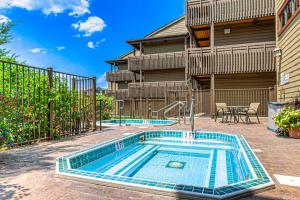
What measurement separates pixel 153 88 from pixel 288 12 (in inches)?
438

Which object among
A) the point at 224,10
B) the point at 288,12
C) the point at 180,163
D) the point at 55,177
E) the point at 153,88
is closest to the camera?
the point at 55,177

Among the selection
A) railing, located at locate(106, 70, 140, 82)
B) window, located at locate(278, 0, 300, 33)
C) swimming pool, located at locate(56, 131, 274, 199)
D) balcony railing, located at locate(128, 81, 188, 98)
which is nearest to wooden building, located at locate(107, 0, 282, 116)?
balcony railing, located at locate(128, 81, 188, 98)

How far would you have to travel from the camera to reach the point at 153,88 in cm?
1719

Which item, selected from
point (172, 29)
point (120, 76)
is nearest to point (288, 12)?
point (172, 29)

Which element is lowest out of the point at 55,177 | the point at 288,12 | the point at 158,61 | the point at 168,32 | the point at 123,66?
the point at 55,177

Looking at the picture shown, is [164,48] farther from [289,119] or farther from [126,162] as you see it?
[126,162]

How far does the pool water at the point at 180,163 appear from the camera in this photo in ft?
10.8

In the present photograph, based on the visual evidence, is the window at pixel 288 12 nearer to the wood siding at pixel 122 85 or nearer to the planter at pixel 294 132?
the planter at pixel 294 132

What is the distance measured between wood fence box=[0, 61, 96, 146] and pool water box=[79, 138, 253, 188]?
1897mm

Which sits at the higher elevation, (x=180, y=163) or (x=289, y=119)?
(x=289, y=119)

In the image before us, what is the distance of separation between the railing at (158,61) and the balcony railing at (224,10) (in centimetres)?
515

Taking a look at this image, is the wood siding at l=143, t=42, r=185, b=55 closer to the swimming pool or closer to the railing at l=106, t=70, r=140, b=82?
the railing at l=106, t=70, r=140, b=82

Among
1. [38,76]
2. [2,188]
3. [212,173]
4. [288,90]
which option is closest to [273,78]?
[288,90]

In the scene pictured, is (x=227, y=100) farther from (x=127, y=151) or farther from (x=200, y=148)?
(x=127, y=151)
